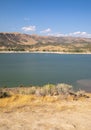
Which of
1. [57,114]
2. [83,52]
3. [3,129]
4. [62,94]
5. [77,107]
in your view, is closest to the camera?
[3,129]

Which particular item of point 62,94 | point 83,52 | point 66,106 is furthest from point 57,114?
point 83,52

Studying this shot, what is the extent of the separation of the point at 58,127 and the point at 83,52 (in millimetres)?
153932

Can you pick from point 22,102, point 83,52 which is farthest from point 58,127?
point 83,52

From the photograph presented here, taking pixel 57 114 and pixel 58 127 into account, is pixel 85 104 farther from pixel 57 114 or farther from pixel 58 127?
pixel 58 127

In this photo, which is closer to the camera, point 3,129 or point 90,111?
point 3,129

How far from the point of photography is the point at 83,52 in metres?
161

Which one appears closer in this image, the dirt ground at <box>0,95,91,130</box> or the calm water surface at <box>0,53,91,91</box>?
the dirt ground at <box>0,95,91,130</box>

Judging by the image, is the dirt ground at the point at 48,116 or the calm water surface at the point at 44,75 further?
the calm water surface at the point at 44,75

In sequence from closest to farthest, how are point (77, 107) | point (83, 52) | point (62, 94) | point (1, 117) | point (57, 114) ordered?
point (1, 117) → point (57, 114) → point (77, 107) → point (62, 94) → point (83, 52)

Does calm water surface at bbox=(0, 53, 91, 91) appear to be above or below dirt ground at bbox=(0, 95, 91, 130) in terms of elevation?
below

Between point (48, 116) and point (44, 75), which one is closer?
point (48, 116)

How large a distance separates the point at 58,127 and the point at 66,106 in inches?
116

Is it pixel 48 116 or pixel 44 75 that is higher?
pixel 48 116

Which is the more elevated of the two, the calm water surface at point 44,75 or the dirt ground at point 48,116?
the dirt ground at point 48,116
